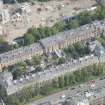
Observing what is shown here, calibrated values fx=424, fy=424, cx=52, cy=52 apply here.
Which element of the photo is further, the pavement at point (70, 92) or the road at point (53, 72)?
the road at point (53, 72)

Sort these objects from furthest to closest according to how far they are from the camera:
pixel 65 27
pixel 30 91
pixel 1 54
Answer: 1. pixel 65 27
2. pixel 1 54
3. pixel 30 91

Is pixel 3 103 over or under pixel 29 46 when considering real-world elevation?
under

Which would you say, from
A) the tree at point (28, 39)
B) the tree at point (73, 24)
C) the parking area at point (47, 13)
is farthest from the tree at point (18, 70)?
the tree at point (73, 24)

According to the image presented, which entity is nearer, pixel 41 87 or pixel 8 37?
pixel 41 87

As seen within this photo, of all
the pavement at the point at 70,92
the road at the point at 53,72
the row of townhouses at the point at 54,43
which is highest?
the row of townhouses at the point at 54,43

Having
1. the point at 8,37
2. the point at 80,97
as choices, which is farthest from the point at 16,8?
the point at 80,97

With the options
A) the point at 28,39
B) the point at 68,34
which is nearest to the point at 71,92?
the point at 68,34

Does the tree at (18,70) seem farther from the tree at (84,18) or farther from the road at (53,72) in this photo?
the tree at (84,18)

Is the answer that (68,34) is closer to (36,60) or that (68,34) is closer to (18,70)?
(36,60)

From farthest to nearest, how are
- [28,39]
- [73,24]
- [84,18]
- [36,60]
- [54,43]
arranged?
1. [84,18]
2. [73,24]
3. [28,39]
4. [54,43]
5. [36,60]

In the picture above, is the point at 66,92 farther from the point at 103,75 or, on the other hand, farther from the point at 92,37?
the point at 92,37

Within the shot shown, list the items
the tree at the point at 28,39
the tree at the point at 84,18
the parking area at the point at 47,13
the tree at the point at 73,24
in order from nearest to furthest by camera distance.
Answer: the tree at the point at 28,39 < the tree at the point at 73,24 < the tree at the point at 84,18 < the parking area at the point at 47,13
